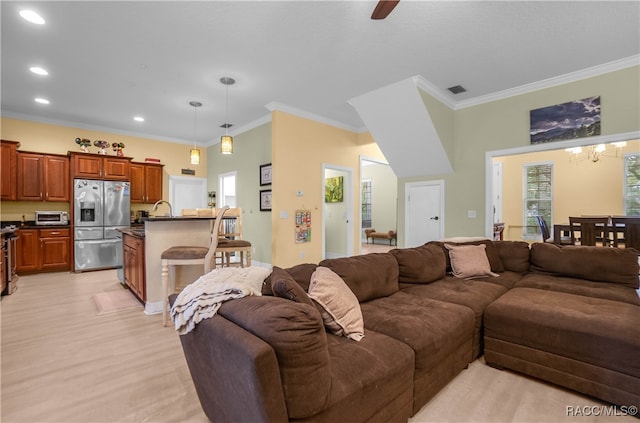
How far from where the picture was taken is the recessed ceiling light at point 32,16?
9.03 ft

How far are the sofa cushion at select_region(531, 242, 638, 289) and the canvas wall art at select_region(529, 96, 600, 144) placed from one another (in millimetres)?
1776

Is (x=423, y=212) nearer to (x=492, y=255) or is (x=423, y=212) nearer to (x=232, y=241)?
(x=492, y=255)

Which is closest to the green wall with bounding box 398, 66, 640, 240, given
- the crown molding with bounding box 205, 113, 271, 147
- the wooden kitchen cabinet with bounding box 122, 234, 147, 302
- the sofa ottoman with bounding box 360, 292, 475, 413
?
the crown molding with bounding box 205, 113, 271, 147

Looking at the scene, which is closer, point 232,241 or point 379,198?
point 232,241

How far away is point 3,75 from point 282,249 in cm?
441

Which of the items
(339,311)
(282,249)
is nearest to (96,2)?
(339,311)

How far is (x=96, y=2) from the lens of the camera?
2625 millimetres

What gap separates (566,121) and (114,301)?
6.31 m

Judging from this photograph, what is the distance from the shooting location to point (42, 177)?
17.9 feet

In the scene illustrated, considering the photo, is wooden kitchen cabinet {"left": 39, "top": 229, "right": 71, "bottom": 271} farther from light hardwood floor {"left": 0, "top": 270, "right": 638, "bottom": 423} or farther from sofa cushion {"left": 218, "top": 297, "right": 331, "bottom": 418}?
sofa cushion {"left": 218, "top": 297, "right": 331, "bottom": 418}

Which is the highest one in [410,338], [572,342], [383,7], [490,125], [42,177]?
[383,7]

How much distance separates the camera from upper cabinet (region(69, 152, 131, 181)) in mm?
5582

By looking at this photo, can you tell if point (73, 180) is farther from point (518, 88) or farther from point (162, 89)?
point (518, 88)

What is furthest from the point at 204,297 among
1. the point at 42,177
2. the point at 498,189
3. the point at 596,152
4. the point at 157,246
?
the point at 596,152
